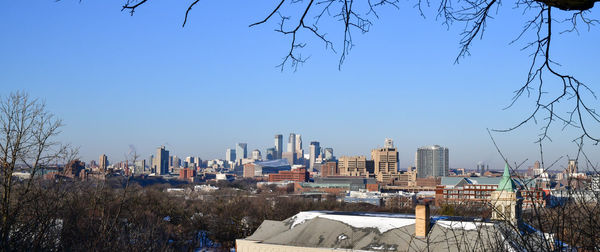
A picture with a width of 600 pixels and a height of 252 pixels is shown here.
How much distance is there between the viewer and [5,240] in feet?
20.2

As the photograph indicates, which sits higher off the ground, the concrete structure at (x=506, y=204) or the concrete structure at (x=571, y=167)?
the concrete structure at (x=571, y=167)

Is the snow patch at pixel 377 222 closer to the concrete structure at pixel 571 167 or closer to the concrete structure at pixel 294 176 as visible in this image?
the concrete structure at pixel 571 167

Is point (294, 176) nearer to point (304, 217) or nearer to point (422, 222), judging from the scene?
point (304, 217)

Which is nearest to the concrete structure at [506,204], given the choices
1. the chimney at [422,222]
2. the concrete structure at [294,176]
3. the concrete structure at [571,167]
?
the concrete structure at [571,167]

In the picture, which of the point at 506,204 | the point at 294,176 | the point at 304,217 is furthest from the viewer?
the point at 294,176

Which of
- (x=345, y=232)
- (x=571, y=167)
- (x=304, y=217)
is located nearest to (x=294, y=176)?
(x=304, y=217)

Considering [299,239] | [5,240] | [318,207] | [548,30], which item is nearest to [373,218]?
[299,239]

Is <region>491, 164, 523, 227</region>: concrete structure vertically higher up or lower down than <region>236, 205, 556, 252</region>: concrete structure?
higher up

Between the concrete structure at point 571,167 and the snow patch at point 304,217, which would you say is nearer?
the concrete structure at point 571,167

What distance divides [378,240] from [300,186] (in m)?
131

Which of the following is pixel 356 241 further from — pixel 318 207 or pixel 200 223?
pixel 318 207

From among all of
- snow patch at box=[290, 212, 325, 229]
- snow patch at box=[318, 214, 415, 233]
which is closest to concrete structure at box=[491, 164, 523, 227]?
snow patch at box=[318, 214, 415, 233]

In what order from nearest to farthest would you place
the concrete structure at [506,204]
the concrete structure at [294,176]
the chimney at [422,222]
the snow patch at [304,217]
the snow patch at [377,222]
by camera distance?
the concrete structure at [506,204]
the chimney at [422,222]
the snow patch at [377,222]
the snow patch at [304,217]
the concrete structure at [294,176]

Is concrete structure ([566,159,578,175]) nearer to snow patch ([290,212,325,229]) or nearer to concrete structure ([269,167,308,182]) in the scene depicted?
snow patch ([290,212,325,229])
